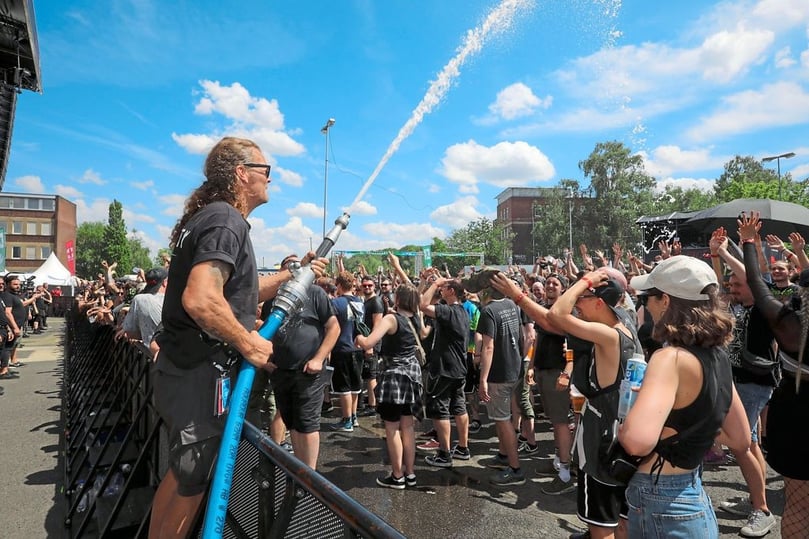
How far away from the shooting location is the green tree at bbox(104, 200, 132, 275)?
74062mm

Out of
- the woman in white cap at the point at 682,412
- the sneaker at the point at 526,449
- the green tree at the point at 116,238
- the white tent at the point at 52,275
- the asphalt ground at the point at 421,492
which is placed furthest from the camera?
the green tree at the point at 116,238

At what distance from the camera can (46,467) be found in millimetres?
5441

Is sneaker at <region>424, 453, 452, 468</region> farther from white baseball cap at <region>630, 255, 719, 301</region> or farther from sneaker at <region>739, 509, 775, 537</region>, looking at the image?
white baseball cap at <region>630, 255, 719, 301</region>

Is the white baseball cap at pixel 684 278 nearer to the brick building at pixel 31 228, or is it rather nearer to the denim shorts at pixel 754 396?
the denim shorts at pixel 754 396

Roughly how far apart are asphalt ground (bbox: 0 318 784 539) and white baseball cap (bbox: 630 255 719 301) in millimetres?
2687

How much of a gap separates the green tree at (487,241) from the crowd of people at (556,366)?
69.3 metres

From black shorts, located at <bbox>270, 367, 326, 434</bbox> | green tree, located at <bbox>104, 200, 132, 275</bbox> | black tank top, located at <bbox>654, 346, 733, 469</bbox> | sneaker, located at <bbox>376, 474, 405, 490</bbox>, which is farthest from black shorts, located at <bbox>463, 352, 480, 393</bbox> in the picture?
green tree, located at <bbox>104, 200, 132, 275</bbox>

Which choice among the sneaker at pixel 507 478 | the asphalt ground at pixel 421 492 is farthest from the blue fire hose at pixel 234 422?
the sneaker at pixel 507 478

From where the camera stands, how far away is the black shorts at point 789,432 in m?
2.89

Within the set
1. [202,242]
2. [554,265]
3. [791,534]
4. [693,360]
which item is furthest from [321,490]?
[554,265]

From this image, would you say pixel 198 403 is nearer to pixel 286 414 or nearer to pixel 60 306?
pixel 286 414

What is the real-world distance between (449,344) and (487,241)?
74110mm

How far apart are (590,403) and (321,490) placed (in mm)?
2041

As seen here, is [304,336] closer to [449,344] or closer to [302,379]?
[302,379]
